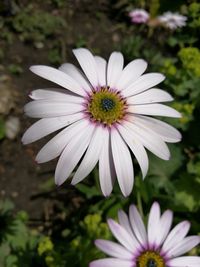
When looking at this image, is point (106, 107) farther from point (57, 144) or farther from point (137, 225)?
point (137, 225)

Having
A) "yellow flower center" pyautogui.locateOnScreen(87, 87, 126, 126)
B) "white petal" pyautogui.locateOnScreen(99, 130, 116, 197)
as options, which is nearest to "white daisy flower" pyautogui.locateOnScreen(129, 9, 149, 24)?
"yellow flower center" pyautogui.locateOnScreen(87, 87, 126, 126)

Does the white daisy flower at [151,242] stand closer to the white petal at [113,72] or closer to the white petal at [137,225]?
the white petal at [137,225]

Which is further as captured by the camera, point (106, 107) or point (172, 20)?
point (172, 20)

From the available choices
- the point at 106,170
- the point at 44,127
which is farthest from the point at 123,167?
the point at 44,127

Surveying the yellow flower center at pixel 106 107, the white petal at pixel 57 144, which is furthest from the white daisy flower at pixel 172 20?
the white petal at pixel 57 144

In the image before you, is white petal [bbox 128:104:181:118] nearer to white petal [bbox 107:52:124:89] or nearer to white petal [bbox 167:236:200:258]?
white petal [bbox 107:52:124:89]

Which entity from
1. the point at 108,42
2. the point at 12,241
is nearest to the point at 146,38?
the point at 108,42
